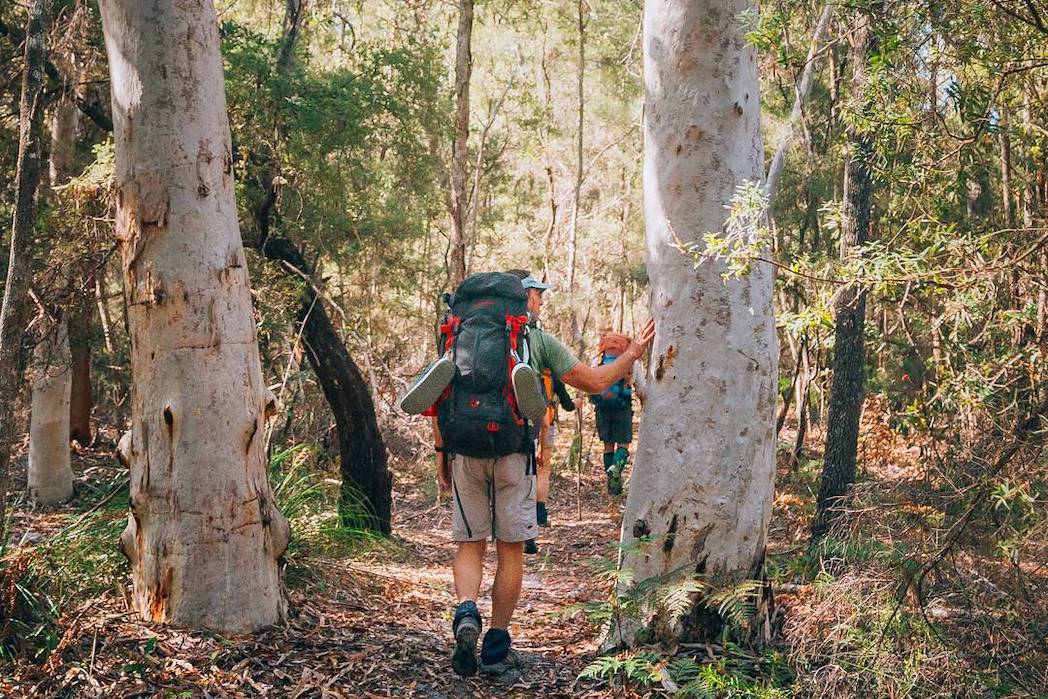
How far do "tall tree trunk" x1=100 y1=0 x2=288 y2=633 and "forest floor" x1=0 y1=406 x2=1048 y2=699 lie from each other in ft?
0.98

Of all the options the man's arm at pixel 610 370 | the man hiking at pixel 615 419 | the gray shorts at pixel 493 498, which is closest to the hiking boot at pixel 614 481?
Result: the man hiking at pixel 615 419

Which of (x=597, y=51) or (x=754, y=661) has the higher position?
(x=597, y=51)

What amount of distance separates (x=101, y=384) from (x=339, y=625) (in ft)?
41.7

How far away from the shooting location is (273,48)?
31.1ft

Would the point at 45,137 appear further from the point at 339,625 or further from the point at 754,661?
the point at 754,661

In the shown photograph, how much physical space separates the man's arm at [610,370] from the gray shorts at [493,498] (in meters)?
0.50

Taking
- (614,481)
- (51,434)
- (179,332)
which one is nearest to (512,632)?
(179,332)

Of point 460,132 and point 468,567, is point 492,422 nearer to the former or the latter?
point 468,567

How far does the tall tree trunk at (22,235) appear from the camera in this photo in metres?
5.25

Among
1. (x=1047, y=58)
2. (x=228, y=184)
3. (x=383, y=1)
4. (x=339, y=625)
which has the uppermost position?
(x=383, y=1)

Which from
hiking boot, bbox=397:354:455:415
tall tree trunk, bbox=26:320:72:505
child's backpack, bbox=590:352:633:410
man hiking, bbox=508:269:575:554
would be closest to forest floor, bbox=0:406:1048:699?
man hiking, bbox=508:269:575:554

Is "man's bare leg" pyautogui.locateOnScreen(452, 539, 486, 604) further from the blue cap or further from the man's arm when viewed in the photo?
the blue cap

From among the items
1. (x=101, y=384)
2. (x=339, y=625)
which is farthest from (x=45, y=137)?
(x=339, y=625)

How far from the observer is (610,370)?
16.5 ft
